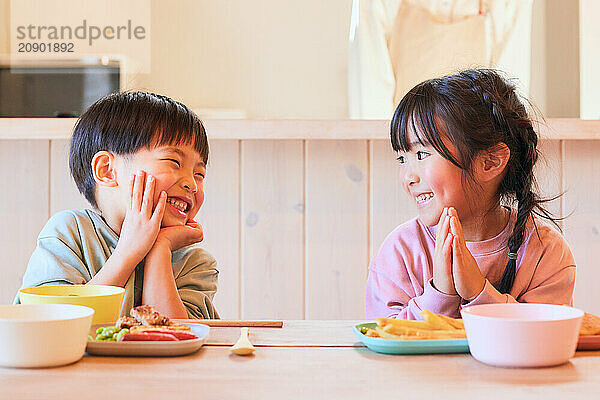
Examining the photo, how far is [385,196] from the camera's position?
174cm

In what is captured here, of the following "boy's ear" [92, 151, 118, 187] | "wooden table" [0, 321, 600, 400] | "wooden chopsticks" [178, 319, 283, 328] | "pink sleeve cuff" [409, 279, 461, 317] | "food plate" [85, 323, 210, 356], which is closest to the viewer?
"wooden table" [0, 321, 600, 400]

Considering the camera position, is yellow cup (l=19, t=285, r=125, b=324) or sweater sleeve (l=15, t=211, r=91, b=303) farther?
sweater sleeve (l=15, t=211, r=91, b=303)

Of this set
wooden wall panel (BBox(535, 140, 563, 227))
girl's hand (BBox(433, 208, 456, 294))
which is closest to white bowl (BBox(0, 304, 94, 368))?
girl's hand (BBox(433, 208, 456, 294))

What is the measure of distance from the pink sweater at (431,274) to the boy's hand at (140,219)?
15.9 inches

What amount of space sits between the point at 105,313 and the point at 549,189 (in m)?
1.25

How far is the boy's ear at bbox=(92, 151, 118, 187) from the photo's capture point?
1.20 m

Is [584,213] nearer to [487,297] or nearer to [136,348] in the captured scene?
[487,297]

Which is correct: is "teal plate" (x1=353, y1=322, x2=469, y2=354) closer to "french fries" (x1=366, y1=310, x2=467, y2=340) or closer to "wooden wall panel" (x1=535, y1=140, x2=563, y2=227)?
"french fries" (x1=366, y1=310, x2=467, y2=340)

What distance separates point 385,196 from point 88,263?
83cm

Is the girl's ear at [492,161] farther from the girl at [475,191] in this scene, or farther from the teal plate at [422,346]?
→ the teal plate at [422,346]

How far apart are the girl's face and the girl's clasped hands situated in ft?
0.61

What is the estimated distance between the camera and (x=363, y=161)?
1730 millimetres

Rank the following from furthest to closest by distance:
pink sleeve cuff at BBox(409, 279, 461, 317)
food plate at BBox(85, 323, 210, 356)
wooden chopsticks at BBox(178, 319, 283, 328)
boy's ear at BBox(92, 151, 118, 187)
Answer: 1. boy's ear at BBox(92, 151, 118, 187)
2. pink sleeve cuff at BBox(409, 279, 461, 317)
3. wooden chopsticks at BBox(178, 319, 283, 328)
4. food plate at BBox(85, 323, 210, 356)

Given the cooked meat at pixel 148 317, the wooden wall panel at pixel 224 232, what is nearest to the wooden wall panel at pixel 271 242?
the wooden wall panel at pixel 224 232
